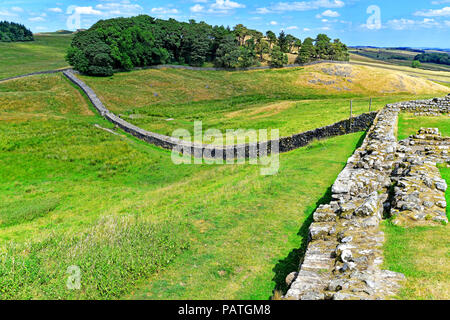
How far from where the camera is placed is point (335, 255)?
7.20 m

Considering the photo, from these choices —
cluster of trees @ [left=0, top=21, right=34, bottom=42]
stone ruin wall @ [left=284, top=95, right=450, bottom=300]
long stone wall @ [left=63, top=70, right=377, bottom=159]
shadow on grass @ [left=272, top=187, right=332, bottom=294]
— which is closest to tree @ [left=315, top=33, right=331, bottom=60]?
long stone wall @ [left=63, top=70, right=377, bottom=159]

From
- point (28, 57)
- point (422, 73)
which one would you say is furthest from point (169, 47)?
point (422, 73)

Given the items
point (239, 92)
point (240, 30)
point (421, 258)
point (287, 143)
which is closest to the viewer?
point (421, 258)

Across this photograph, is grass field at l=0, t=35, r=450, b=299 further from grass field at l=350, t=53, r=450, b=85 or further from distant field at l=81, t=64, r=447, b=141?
grass field at l=350, t=53, r=450, b=85

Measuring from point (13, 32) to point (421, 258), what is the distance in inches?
8048

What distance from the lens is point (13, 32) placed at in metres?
159

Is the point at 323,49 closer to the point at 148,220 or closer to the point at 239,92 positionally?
the point at 239,92

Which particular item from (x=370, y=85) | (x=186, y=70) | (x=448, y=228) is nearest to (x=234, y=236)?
(x=448, y=228)

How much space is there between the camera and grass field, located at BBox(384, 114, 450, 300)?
5605 millimetres

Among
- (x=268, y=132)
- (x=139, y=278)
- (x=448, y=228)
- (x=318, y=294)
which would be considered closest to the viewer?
(x=318, y=294)

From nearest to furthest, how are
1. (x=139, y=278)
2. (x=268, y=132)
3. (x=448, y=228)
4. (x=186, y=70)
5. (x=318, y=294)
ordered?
(x=318, y=294) → (x=448, y=228) → (x=139, y=278) → (x=268, y=132) → (x=186, y=70)

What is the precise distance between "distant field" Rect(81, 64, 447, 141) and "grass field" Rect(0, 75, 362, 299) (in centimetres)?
1568

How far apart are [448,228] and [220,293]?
628 cm
